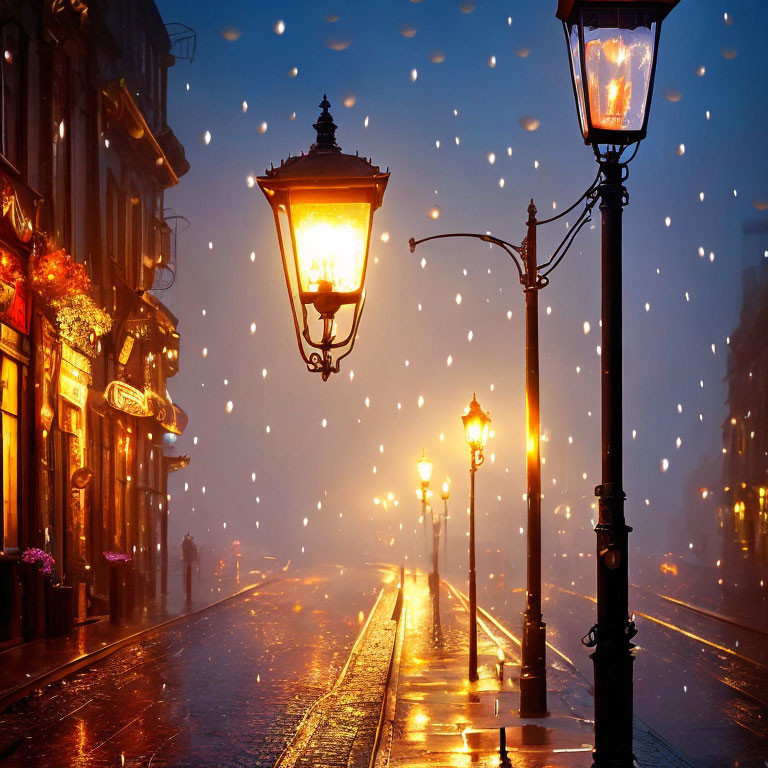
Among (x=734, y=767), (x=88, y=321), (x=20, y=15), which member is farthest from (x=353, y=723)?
(x=20, y=15)

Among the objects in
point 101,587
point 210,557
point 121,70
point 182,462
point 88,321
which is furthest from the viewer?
point 210,557

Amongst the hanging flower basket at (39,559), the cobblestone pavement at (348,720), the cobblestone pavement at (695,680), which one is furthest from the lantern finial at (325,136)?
the hanging flower basket at (39,559)

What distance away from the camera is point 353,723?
481 inches

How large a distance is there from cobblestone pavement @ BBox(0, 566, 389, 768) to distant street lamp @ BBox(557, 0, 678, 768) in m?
5.75

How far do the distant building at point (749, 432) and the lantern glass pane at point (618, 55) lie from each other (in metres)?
44.8

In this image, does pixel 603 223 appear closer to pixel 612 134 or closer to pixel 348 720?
pixel 612 134

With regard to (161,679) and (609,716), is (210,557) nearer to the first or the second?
(161,679)

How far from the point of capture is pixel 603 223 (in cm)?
567

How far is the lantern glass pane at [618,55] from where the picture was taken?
5246mm

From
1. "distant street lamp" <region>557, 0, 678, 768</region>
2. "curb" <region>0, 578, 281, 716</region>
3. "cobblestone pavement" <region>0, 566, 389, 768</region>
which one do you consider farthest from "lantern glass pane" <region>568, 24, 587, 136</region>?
"curb" <region>0, 578, 281, 716</region>

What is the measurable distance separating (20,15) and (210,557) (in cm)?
4705

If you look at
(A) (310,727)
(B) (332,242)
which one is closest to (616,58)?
(B) (332,242)

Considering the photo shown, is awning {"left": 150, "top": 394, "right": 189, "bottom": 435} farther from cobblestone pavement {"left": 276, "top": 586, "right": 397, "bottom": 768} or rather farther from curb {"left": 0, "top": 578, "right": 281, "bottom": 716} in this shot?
cobblestone pavement {"left": 276, "top": 586, "right": 397, "bottom": 768}

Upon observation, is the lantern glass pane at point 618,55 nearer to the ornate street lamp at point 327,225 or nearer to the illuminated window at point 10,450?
the ornate street lamp at point 327,225
